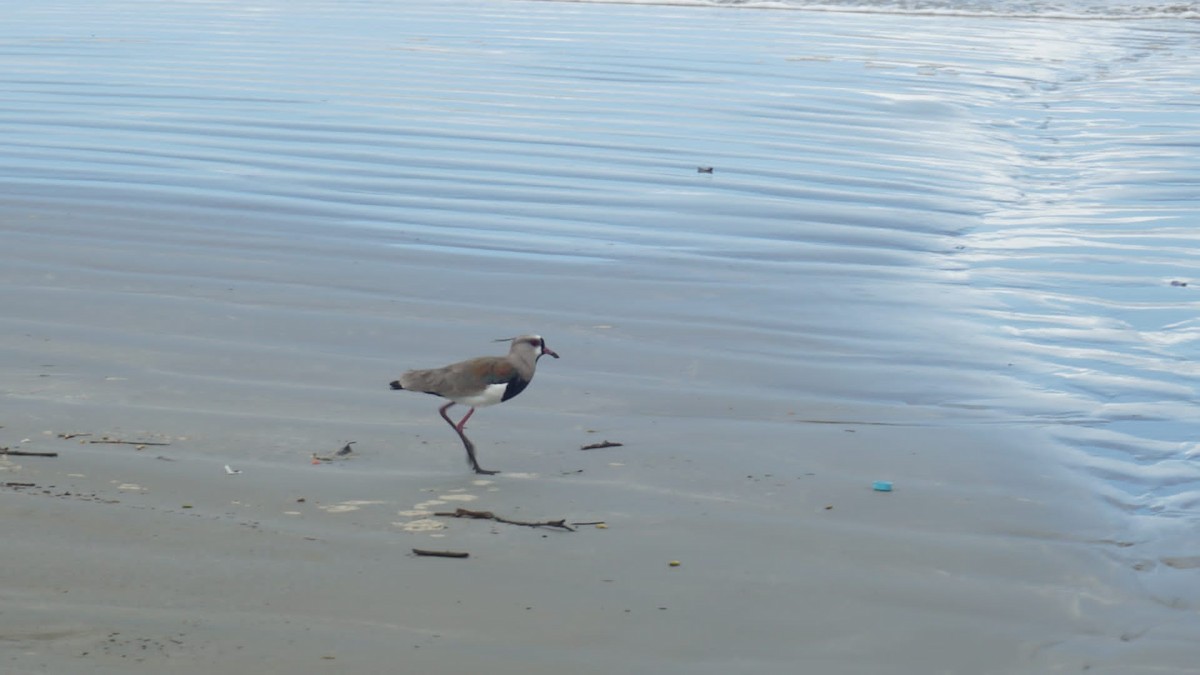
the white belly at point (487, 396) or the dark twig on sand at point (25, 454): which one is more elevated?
the white belly at point (487, 396)

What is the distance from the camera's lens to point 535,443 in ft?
18.4

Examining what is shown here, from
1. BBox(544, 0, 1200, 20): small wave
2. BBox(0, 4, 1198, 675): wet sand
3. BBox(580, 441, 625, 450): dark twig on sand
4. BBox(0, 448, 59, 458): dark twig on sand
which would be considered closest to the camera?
BBox(0, 4, 1198, 675): wet sand

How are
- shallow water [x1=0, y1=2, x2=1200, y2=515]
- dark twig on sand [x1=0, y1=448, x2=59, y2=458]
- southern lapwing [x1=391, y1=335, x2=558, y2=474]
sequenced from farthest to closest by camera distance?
shallow water [x1=0, y1=2, x2=1200, y2=515] < southern lapwing [x1=391, y1=335, x2=558, y2=474] < dark twig on sand [x1=0, y1=448, x2=59, y2=458]

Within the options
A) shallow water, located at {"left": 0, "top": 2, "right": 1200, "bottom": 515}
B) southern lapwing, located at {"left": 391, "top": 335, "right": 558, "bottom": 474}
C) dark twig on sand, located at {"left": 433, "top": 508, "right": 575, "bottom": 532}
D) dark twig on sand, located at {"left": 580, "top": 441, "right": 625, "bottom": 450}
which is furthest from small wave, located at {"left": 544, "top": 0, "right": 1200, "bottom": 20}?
dark twig on sand, located at {"left": 433, "top": 508, "right": 575, "bottom": 532}

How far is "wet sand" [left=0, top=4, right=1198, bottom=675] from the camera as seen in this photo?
13.0 feet

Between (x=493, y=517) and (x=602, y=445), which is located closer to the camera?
(x=493, y=517)

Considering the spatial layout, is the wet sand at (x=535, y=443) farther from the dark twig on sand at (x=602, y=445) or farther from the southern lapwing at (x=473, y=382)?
the southern lapwing at (x=473, y=382)

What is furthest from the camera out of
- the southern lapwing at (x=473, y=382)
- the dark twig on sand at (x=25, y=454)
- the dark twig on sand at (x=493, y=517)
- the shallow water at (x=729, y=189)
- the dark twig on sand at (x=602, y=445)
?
the shallow water at (x=729, y=189)

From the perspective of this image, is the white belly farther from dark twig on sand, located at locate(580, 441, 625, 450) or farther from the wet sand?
dark twig on sand, located at locate(580, 441, 625, 450)

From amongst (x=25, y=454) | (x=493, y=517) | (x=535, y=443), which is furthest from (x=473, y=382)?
(x=25, y=454)

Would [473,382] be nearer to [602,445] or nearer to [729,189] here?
[602,445]

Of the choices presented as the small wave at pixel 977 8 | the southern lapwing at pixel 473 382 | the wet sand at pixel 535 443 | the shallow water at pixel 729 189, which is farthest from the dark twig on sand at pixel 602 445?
the small wave at pixel 977 8

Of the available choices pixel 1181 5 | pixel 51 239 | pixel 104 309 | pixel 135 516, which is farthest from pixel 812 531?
pixel 1181 5

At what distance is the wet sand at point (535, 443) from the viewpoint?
3977 millimetres
